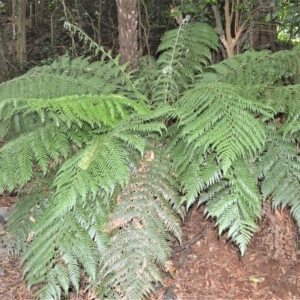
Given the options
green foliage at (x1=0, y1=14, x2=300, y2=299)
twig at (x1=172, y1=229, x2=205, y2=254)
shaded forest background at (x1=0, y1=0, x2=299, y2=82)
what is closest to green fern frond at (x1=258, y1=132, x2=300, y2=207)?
green foliage at (x1=0, y1=14, x2=300, y2=299)

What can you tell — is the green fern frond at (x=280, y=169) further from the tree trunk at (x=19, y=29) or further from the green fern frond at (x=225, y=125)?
the tree trunk at (x=19, y=29)

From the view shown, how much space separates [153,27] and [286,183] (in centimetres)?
387

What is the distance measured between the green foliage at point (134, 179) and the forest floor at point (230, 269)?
32 centimetres

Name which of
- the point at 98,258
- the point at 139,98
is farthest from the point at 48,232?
the point at 139,98

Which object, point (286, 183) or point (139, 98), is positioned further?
point (139, 98)

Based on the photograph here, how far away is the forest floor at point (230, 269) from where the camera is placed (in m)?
2.42

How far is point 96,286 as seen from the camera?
2084 millimetres

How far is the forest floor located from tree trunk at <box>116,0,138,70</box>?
4.98 ft

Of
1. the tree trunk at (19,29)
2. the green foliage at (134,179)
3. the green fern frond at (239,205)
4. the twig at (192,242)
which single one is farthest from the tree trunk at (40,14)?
the green fern frond at (239,205)

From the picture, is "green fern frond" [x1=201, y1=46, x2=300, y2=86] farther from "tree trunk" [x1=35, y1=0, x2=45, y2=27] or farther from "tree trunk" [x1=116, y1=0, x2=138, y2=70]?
"tree trunk" [x1=35, y1=0, x2=45, y2=27]

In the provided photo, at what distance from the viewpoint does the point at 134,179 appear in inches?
87.8

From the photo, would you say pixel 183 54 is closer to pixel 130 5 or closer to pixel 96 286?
pixel 130 5

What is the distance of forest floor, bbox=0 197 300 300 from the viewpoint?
242cm

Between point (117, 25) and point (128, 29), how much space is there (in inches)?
120
